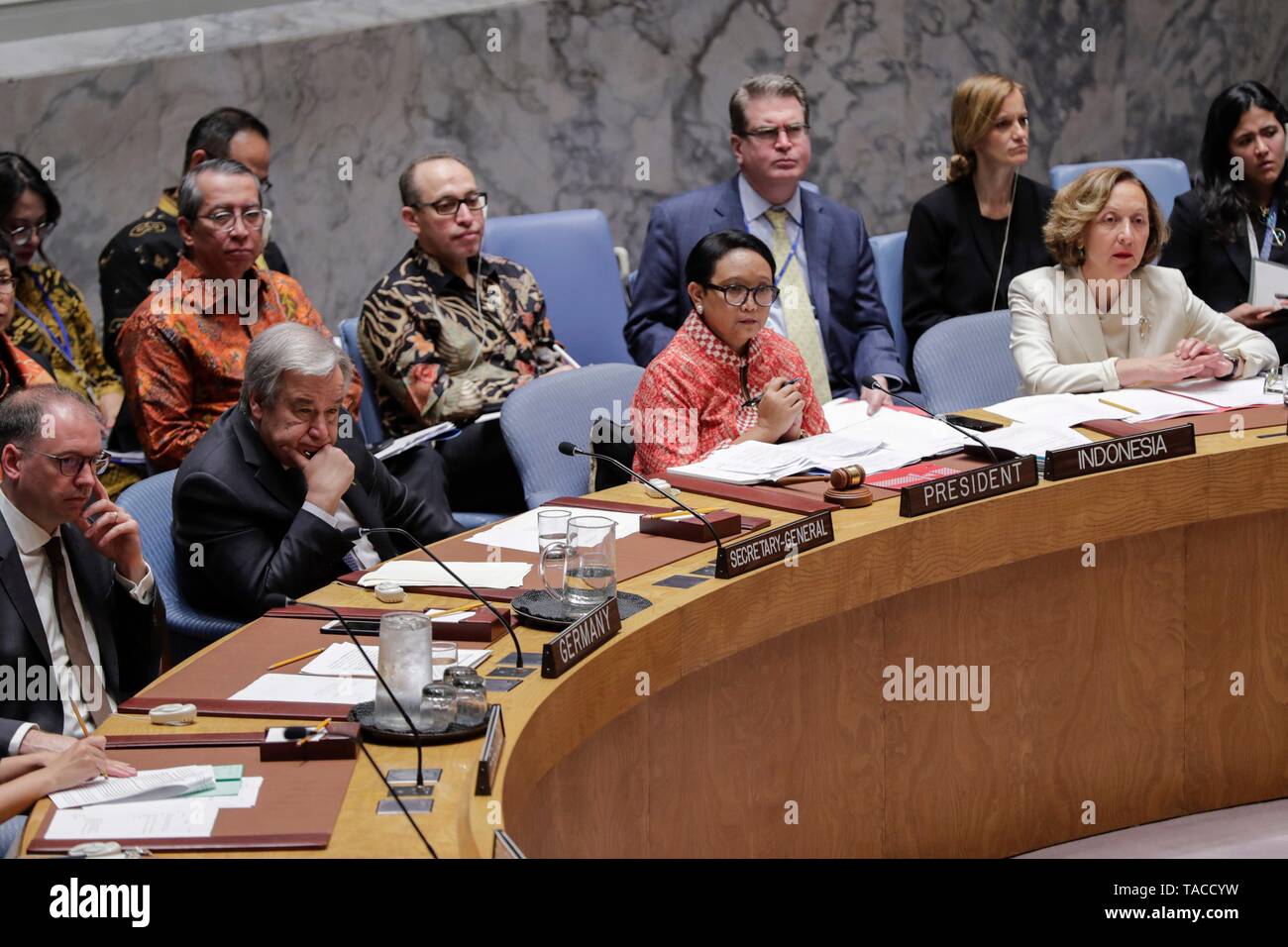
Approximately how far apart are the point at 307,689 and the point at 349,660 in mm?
100

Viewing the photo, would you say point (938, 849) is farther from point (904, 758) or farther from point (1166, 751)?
point (1166, 751)

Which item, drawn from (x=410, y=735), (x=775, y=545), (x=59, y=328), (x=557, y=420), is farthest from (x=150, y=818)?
(x=59, y=328)

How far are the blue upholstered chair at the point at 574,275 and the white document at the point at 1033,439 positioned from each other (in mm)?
1492

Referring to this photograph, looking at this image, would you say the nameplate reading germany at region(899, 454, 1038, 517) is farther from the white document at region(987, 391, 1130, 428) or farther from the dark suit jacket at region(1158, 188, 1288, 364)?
the dark suit jacket at region(1158, 188, 1288, 364)

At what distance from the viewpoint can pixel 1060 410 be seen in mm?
3305

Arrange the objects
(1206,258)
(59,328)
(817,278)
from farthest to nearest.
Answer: (1206,258), (817,278), (59,328)

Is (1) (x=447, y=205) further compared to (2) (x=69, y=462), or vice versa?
(1) (x=447, y=205)

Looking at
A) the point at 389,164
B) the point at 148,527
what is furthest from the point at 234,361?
the point at 389,164

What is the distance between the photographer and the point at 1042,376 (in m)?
3.61

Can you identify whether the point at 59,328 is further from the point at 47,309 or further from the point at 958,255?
the point at 958,255

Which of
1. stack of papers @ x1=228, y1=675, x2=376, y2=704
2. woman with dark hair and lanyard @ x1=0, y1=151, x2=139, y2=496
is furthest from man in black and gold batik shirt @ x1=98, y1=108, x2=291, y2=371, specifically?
stack of papers @ x1=228, y1=675, x2=376, y2=704

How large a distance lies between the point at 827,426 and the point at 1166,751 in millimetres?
950

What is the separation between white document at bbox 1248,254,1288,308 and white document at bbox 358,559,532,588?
259 centimetres

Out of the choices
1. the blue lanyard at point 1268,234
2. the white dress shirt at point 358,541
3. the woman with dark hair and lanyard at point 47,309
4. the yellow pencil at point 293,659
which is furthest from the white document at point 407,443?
the blue lanyard at point 1268,234
